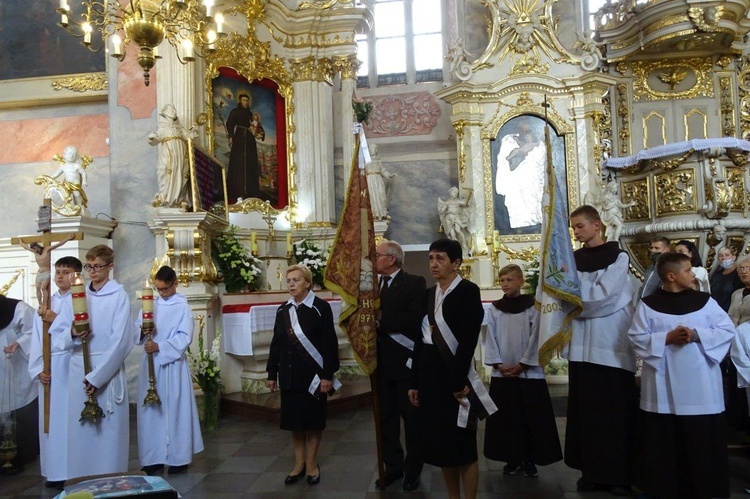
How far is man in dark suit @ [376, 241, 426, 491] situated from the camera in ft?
14.0

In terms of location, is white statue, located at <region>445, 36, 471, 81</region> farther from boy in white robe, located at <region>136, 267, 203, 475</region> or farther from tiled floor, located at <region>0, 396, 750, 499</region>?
boy in white robe, located at <region>136, 267, 203, 475</region>

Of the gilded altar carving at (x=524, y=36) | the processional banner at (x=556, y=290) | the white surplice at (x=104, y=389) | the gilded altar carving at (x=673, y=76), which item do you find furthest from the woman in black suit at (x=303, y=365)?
the gilded altar carving at (x=673, y=76)

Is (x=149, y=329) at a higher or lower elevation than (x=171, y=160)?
lower

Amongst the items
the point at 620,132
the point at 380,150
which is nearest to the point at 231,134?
the point at 380,150

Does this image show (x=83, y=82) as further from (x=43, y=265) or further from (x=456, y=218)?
(x=456, y=218)

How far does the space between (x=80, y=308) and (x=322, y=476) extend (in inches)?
79.1

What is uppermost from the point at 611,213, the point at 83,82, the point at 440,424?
the point at 83,82

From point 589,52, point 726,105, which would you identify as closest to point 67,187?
point 589,52

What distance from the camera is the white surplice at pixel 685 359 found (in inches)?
144

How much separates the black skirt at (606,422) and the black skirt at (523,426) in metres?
0.29

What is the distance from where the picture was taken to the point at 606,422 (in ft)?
13.2

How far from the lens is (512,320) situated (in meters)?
4.73

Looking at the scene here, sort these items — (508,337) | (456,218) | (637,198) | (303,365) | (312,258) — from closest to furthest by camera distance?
1. (303,365)
2. (508,337)
3. (312,258)
4. (456,218)
5. (637,198)

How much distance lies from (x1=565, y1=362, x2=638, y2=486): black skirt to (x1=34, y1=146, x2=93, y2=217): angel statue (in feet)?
20.8
